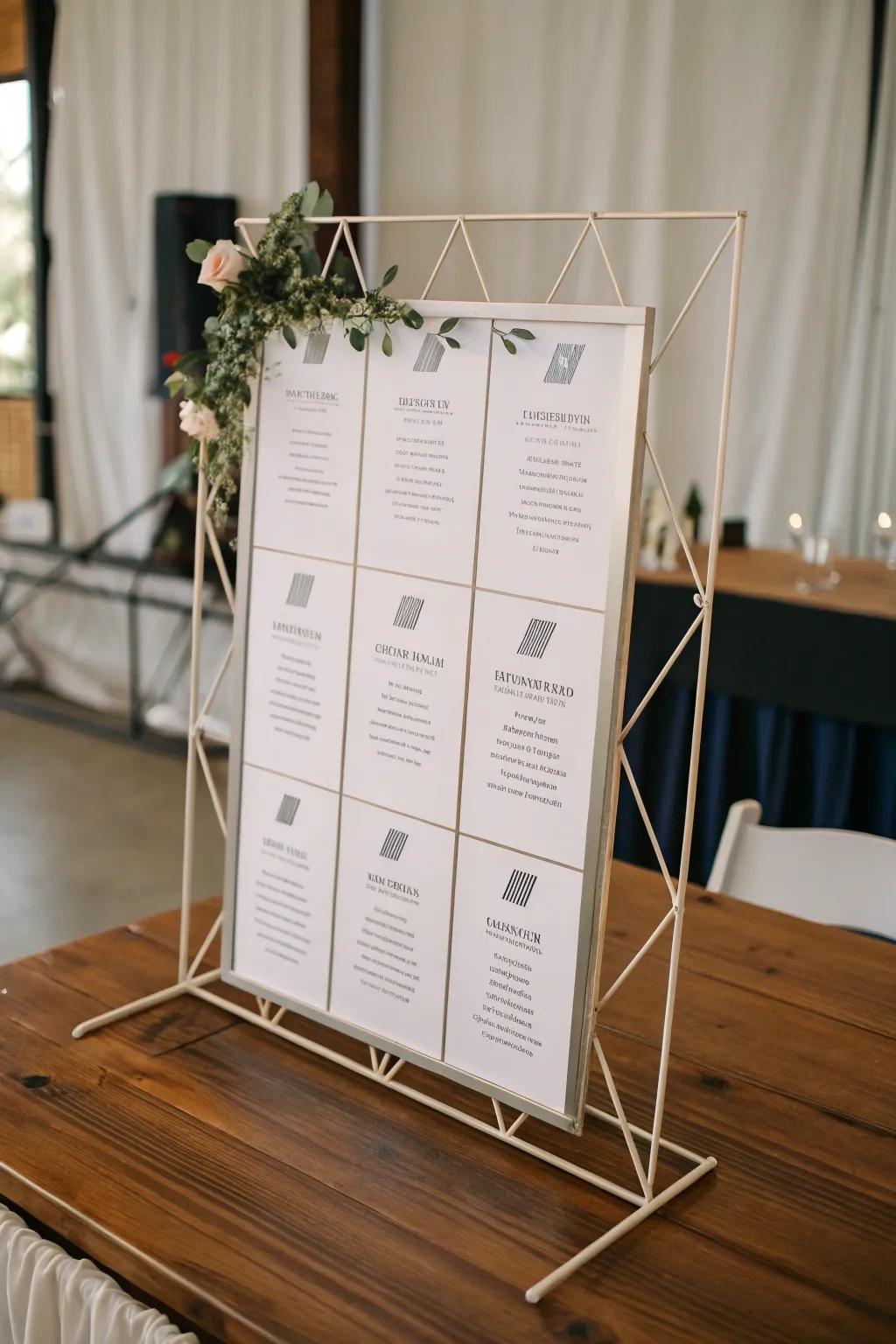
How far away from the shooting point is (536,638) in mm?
1175

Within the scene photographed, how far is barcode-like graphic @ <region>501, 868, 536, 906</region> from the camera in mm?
1206

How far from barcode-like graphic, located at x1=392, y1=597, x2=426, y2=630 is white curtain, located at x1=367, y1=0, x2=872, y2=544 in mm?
3575

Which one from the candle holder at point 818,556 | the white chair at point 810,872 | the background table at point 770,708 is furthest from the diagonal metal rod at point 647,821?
the candle holder at point 818,556

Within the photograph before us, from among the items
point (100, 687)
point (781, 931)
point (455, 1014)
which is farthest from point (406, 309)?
point (100, 687)

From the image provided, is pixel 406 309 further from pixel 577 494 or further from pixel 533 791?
pixel 533 791

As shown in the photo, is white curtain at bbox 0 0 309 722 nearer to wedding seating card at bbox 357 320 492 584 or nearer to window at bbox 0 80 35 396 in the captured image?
window at bbox 0 80 35 396

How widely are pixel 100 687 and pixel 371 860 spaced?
4.69 meters

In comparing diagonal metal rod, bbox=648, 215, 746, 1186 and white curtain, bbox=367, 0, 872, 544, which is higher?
white curtain, bbox=367, 0, 872, 544

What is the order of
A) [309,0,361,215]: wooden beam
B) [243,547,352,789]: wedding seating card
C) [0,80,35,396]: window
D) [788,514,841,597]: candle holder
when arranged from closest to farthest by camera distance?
[243,547,352,789]: wedding seating card
[788,514,841,597]: candle holder
[309,0,361,215]: wooden beam
[0,80,35,396]: window

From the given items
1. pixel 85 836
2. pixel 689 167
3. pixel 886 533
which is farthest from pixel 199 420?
pixel 689 167

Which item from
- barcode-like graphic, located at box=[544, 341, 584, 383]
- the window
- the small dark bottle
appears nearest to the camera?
barcode-like graphic, located at box=[544, 341, 584, 383]

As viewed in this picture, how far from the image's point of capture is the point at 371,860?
1.33m

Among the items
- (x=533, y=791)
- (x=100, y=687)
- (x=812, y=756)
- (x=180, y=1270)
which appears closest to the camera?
(x=180, y=1270)

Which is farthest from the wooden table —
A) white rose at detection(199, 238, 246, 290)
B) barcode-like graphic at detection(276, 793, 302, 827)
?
white rose at detection(199, 238, 246, 290)
